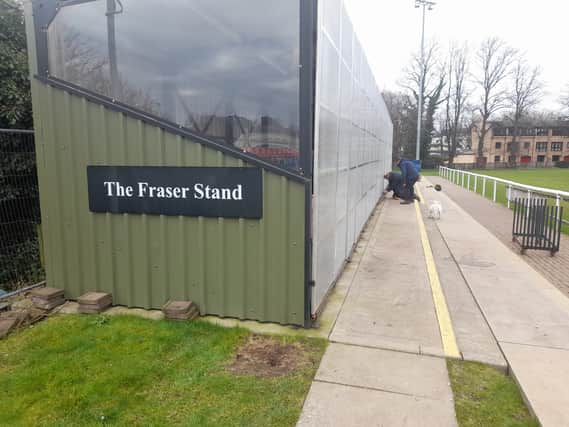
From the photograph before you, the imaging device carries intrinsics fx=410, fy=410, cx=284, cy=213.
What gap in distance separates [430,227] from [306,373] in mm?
8021

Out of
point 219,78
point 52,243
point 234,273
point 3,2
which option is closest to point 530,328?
point 234,273

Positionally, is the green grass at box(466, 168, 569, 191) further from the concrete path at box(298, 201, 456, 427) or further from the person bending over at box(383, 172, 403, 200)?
the concrete path at box(298, 201, 456, 427)

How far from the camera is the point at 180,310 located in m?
4.16

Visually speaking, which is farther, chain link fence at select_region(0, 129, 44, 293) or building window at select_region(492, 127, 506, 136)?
building window at select_region(492, 127, 506, 136)

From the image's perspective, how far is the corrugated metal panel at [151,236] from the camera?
4.05m

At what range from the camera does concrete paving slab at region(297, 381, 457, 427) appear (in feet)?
8.91

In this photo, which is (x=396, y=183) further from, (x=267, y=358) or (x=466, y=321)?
(x=267, y=358)

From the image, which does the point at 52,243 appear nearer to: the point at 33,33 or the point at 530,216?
the point at 33,33

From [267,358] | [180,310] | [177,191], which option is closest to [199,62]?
[177,191]

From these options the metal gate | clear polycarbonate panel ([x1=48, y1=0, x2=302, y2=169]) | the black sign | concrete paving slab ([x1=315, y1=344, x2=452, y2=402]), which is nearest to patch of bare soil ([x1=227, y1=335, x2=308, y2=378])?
concrete paving slab ([x1=315, y1=344, x2=452, y2=402])

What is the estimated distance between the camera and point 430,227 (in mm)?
10453

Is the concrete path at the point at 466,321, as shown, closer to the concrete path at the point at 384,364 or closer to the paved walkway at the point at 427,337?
the paved walkway at the point at 427,337

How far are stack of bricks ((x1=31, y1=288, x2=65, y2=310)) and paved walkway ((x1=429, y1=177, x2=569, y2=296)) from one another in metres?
6.28

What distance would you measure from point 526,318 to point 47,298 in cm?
526
